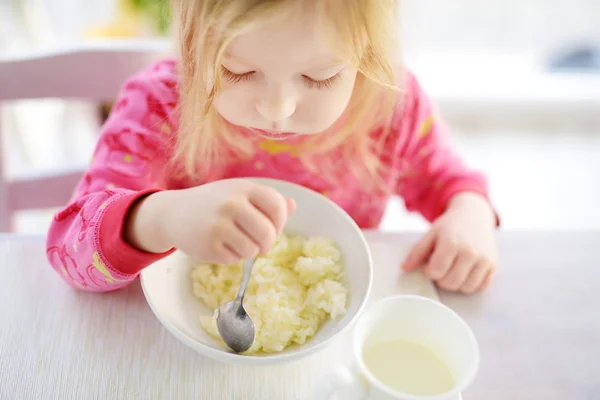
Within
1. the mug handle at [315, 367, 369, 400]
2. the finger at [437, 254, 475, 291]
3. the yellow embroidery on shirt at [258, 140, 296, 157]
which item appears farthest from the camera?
the yellow embroidery on shirt at [258, 140, 296, 157]

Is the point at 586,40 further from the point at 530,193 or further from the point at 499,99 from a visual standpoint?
the point at 530,193

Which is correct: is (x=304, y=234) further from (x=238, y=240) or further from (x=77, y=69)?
(x=77, y=69)

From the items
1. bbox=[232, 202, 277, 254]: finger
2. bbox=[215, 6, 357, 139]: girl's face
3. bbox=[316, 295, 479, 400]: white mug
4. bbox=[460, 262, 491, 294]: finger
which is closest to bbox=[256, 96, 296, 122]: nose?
bbox=[215, 6, 357, 139]: girl's face

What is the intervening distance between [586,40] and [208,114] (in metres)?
1.91

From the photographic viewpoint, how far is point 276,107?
55cm

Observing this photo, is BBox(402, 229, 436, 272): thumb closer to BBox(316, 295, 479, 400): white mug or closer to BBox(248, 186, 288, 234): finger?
BBox(316, 295, 479, 400): white mug

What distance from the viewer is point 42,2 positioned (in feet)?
5.16

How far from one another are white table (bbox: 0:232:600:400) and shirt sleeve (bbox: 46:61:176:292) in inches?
1.9

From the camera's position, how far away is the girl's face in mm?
505

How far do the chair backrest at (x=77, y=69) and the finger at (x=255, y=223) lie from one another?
0.46 meters

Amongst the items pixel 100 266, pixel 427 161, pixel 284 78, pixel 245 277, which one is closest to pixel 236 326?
pixel 245 277

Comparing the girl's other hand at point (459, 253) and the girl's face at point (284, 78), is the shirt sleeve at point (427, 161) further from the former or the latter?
the girl's face at point (284, 78)

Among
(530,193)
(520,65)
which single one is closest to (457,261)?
(530,193)

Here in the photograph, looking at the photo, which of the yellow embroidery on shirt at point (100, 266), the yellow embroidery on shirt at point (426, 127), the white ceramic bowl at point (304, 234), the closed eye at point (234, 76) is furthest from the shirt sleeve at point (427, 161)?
the yellow embroidery on shirt at point (100, 266)
